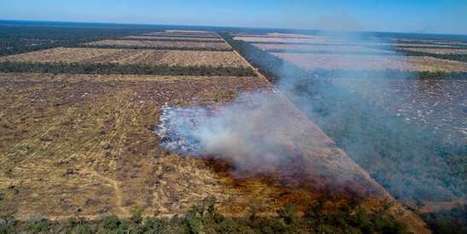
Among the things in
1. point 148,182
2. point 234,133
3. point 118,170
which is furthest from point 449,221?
point 118,170

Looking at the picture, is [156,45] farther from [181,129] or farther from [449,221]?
[449,221]

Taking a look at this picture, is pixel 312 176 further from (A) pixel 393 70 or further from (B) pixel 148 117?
(A) pixel 393 70

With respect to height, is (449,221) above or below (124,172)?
above

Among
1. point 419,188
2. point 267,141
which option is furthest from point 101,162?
point 419,188

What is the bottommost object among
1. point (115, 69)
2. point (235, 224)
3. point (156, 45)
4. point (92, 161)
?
point (156, 45)

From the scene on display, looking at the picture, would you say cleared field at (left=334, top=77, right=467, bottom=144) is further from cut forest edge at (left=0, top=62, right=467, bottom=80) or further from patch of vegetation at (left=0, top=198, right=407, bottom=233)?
patch of vegetation at (left=0, top=198, right=407, bottom=233)

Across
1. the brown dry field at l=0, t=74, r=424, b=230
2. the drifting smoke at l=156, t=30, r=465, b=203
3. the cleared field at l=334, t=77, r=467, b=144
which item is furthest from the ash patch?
the cleared field at l=334, t=77, r=467, b=144

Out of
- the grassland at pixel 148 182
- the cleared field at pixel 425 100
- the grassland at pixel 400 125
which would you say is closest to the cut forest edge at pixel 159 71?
the grassland at pixel 400 125
